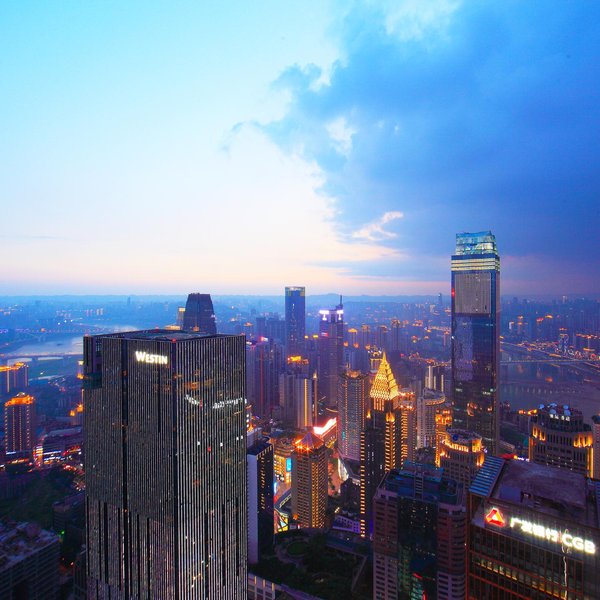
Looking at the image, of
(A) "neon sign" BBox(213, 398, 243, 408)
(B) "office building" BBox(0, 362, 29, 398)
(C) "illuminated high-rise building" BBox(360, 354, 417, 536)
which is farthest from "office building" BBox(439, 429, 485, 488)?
(B) "office building" BBox(0, 362, 29, 398)

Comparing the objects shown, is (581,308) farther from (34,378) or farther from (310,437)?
(34,378)

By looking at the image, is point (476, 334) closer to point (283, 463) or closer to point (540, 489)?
point (283, 463)

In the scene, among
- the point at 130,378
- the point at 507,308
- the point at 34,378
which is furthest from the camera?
the point at 34,378

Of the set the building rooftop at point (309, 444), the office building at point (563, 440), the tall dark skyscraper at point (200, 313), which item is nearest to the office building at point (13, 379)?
the tall dark skyscraper at point (200, 313)

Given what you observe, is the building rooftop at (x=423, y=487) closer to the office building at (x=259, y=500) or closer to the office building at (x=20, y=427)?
the office building at (x=259, y=500)

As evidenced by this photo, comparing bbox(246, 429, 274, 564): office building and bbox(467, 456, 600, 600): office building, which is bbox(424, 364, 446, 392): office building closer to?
bbox(246, 429, 274, 564): office building

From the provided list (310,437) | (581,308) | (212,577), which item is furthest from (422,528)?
(581,308)
